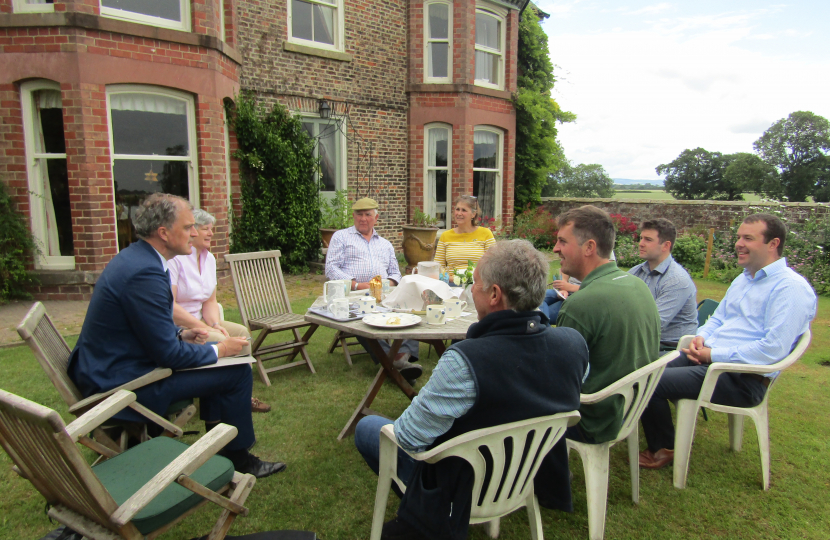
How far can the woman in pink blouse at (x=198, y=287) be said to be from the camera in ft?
12.2

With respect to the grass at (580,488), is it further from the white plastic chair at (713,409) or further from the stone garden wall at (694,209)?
the stone garden wall at (694,209)

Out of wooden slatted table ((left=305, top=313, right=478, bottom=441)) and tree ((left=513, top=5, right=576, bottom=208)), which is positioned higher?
tree ((left=513, top=5, right=576, bottom=208))

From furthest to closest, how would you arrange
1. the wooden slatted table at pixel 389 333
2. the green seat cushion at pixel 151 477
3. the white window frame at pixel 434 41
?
the white window frame at pixel 434 41 < the wooden slatted table at pixel 389 333 < the green seat cushion at pixel 151 477

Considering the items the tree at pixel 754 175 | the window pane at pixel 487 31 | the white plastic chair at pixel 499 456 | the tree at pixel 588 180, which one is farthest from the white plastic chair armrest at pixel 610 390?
the tree at pixel 588 180

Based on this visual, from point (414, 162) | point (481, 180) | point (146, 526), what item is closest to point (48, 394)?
point (146, 526)

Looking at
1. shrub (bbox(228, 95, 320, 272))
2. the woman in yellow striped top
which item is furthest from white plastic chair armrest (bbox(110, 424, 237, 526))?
shrub (bbox(228, 95, 320, 272))

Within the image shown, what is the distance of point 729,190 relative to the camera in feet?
112

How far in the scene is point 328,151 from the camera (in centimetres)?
1057

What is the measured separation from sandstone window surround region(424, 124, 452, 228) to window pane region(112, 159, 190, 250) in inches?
222

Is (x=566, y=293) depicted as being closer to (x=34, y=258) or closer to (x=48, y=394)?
(x=48, y=394)

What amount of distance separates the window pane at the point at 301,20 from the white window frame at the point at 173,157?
2984mm

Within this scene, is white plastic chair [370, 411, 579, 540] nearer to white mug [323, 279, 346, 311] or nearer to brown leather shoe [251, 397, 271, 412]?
white mug [323, 279, 346, 311]

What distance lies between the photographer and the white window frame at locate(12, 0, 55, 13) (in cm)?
655

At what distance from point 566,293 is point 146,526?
3213 millimetres
